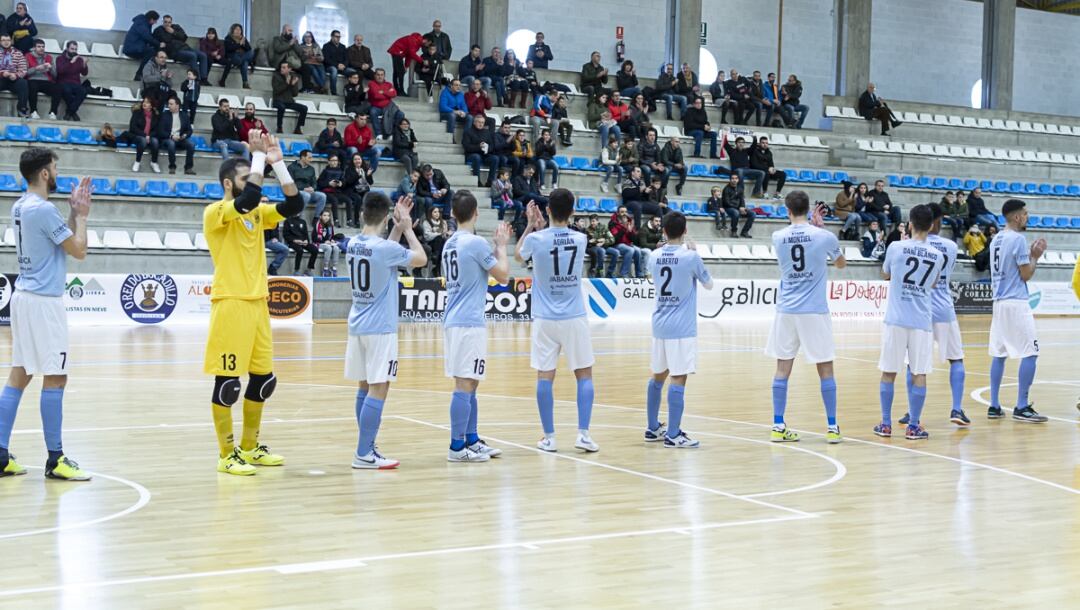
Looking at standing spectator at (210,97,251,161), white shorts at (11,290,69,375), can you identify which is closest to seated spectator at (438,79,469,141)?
standing spectator at (210,97,251,161)

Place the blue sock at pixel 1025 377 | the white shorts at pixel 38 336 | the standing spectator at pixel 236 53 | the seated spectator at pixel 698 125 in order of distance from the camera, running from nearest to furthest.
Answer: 1. the white shorts at pixel 38 336
2. the blue sock at pixel 1025 377
3. the standing spectator at pixel 236 53
4. the seated spectator at pixel 698 125

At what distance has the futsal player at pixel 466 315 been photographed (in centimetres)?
889

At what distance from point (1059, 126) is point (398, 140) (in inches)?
995

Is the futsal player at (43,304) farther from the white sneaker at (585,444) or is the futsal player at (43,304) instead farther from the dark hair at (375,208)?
the white sneaker at (585,444)

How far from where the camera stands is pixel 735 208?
2945 cm

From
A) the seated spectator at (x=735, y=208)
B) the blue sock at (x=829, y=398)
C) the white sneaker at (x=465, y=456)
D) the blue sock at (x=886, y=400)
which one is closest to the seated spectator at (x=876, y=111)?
the seated spectator at (x=735, y=208)

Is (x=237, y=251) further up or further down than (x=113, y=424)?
further up

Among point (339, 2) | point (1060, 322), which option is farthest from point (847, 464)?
point (339, 2)

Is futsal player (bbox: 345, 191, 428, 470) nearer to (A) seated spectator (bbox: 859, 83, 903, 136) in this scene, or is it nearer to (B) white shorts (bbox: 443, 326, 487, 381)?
(B) white shorts (bbox: 443, 326, 487, 381)

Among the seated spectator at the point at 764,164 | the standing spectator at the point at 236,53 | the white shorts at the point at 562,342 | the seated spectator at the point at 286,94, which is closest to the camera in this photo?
the white shorts at the point at 562,342

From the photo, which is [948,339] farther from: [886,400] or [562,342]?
[562,342]

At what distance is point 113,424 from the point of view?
1045cm

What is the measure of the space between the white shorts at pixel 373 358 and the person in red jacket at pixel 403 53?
70.2 ft

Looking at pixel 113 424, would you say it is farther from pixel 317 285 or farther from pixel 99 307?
pixel 317 285
